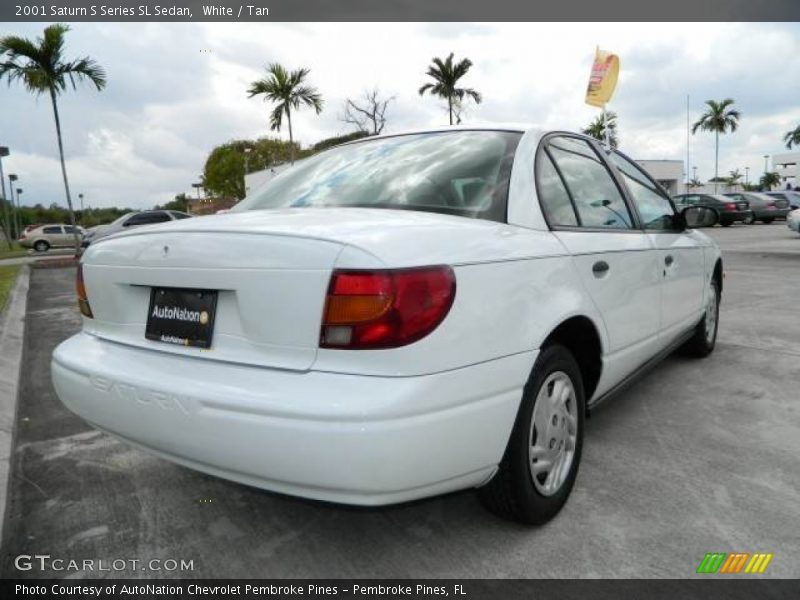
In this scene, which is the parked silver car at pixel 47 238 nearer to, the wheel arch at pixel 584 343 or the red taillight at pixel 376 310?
the wheel arch at pixel 584 343

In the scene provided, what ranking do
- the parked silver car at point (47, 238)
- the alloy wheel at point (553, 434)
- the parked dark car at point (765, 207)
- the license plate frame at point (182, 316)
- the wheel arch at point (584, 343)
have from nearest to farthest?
the license plate frame at point (182, 316) → the alloy wheel at point (553, 434) → the wheel arch at point (584, 343) → the parked dark car at point (765, 207) → the parked silver car at point (47, 238)

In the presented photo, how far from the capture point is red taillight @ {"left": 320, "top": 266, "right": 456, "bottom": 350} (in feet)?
5.48

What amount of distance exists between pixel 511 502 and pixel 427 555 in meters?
0.35

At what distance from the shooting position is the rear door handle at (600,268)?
2498mm

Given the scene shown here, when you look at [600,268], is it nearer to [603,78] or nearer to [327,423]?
[327,423]

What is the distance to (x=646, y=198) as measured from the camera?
3.57 meters

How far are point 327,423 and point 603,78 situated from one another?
62.3 ft

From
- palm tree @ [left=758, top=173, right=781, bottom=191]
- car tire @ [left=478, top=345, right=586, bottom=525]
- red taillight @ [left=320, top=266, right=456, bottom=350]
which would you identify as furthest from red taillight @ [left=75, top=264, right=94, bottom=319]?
palm tree @ [left=758, top=173, right=781, bottom=191]

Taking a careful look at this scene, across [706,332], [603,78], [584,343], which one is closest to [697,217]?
[706,332]

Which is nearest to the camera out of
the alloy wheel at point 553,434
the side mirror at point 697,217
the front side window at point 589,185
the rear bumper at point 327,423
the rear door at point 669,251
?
the rear bumper at point 327,423

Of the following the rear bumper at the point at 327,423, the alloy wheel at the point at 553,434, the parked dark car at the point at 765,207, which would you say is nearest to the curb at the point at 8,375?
the rear bumper at the point at 327,423

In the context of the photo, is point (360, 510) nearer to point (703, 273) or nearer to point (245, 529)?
point (245, 529)

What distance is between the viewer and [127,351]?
217 cm

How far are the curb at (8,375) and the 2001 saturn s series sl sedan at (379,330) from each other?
0.84 metres
